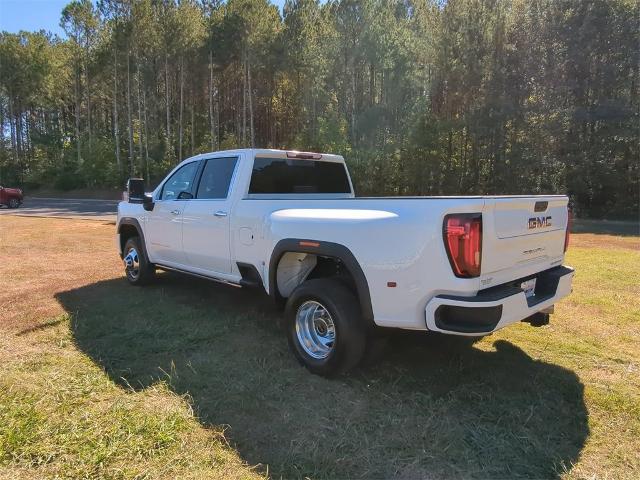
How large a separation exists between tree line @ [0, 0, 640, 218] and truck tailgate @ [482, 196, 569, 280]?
68.4 feet

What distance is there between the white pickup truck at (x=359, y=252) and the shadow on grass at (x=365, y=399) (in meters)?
0.41

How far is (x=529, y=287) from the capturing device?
143 inches

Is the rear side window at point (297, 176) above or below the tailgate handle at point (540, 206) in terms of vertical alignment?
above

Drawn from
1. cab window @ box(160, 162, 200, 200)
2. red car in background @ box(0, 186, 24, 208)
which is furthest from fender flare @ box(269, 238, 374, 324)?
red car in background @ box(0, 186, 24, 208)

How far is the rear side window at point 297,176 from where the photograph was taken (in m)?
A: 4.98

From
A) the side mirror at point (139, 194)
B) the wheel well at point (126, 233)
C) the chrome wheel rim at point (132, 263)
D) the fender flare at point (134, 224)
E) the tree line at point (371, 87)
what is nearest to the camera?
the side mirror at point (139, 194)

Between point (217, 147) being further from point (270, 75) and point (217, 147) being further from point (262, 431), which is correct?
point (262, 431)

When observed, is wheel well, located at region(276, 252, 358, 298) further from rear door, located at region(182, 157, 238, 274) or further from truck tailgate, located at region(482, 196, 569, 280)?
truck tailgate, located at region(482, 196, 569, 280)

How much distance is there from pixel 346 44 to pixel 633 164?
16589 millimetres

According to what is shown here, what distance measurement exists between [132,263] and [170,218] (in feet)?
4.66

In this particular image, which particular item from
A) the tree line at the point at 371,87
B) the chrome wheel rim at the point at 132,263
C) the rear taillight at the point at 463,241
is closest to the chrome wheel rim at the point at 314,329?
the rear taillight at the point at 463,241

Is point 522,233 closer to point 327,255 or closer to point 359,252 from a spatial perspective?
point 359,252

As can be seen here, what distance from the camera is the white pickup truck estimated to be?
10.00 ft

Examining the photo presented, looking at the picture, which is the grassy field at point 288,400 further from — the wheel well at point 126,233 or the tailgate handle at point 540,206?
the wheel well at point 126,233
